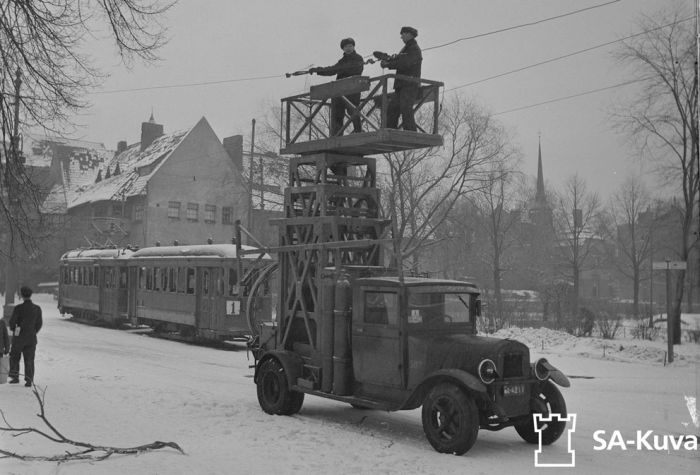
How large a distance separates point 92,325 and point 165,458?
25404 mm

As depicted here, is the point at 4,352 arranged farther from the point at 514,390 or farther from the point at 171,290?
the point at 171,290

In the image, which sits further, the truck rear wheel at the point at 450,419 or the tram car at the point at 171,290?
the tram car at the point at 171,290

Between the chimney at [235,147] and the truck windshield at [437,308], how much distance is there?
149ft

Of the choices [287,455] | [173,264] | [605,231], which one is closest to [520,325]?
[173,264]

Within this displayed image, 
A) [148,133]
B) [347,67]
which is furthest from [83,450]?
[148,133]

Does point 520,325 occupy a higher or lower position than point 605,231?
lower

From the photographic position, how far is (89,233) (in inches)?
2104

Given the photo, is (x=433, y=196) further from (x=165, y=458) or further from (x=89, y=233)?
(x=89, y=233)

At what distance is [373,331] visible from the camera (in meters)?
9.66

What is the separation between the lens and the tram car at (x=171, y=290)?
23031mm

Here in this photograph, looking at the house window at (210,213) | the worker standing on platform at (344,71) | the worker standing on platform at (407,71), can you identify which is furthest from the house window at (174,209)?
the worker standing on platform at (407,71)

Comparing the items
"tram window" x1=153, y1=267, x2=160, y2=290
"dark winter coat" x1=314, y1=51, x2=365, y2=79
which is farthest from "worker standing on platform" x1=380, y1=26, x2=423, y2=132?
"tram window" x1=153, y1=267, x2=160, y2=290

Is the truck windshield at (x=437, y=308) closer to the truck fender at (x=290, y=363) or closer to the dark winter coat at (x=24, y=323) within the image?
the truck fender at (x=290, y=363)

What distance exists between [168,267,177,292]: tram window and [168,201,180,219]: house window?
80.2ft
